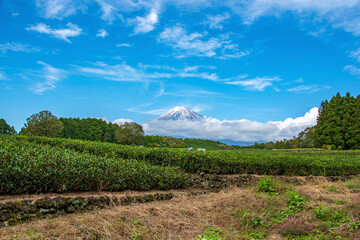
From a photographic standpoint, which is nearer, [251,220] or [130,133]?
[251,220]

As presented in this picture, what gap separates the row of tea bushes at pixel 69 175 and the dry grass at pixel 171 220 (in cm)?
86

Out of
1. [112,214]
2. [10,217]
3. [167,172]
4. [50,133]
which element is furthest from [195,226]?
[50,133]

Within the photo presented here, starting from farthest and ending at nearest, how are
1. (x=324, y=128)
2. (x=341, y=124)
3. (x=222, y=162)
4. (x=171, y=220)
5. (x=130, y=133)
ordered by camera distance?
(x=130, y=133)
(x=324, y=128)
(x=341, y=124)
(x=222, y=162)
(x=171, y=220)

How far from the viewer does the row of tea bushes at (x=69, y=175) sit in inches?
187

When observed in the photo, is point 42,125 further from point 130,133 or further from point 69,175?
point 69,175

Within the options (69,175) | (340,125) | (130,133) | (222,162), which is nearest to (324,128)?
(340,125)

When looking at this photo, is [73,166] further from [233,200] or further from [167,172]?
[233,200]

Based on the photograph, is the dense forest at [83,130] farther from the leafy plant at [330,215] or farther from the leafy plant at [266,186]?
the leafy plant at [330,215]

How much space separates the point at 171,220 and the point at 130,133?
3404 centimetres

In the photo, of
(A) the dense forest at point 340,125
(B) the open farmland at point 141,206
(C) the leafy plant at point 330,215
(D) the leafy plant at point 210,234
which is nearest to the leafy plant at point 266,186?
(B) the open farmland at point 141,206

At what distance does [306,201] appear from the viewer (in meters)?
5.80

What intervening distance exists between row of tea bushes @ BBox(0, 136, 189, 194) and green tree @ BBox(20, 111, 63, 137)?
2440cm

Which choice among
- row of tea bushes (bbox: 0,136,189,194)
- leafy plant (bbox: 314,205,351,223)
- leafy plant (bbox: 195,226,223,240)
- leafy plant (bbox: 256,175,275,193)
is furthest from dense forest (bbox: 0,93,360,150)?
leafy plant (bbox: 314,205,351,223)

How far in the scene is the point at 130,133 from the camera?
38.0 m
